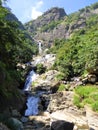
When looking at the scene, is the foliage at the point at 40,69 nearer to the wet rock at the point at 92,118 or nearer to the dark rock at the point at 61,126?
the wet rock at the point at 92,118

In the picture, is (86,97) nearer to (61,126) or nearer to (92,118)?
(92,118)

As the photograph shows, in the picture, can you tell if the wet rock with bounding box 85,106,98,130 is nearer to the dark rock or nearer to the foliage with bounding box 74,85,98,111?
the foliage with bounding box 74,85,98,111

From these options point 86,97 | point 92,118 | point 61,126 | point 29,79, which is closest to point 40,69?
point 29,79

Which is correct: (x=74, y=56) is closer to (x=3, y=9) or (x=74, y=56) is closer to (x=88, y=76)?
(x=88, y=76)

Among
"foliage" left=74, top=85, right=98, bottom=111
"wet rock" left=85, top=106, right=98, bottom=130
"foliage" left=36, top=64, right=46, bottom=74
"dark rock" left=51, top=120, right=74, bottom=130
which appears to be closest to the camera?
"dark rock" left=51, top=120, right=74, bottom=130

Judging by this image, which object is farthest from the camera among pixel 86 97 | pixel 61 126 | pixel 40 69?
pixel 40 69

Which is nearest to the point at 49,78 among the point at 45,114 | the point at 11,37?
the point at 45,114

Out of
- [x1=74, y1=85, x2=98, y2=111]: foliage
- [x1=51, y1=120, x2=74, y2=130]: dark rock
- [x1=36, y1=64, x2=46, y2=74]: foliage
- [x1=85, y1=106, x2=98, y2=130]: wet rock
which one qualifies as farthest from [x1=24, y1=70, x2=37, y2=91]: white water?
[x1=51, y1=120, x2=74, y2=130]: dark rock

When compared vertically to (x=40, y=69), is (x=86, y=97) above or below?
below

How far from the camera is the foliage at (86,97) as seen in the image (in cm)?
2944

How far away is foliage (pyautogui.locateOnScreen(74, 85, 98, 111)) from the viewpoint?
96.6ft

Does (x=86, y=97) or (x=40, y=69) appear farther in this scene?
(x=40, y=69)

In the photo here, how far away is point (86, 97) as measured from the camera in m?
32.6

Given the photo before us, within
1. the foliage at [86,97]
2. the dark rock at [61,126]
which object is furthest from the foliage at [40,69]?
the dark rock at [61,126]
